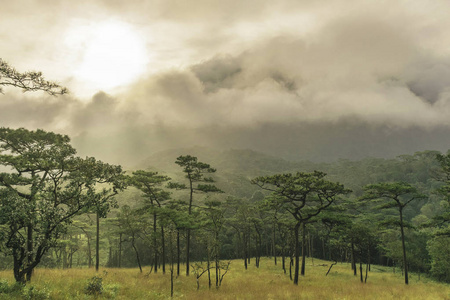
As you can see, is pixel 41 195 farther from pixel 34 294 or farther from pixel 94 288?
pixel 94 288

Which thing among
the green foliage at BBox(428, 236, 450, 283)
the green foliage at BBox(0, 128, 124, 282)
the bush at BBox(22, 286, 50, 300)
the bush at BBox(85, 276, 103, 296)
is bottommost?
the green foliage at BBox(428, 236, 450, 283)

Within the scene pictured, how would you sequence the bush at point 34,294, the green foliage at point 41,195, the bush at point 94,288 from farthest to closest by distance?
the bush at point 94,288 → the green foliage at point 41,195 → the bush at point 34,294

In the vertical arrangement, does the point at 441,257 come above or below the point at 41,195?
below

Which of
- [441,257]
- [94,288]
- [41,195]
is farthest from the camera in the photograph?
[441,257]

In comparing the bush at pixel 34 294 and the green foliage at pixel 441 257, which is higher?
the bush at pixel 34 294

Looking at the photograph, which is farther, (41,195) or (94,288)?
(94,288)

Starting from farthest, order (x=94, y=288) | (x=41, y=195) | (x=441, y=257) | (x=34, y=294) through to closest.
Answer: (x=441, y=257) < (x=94, y=288) < (x=41, y=195) < (x=34, y=294)

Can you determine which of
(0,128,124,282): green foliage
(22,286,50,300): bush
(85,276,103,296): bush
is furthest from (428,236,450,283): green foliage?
(22,286,50,300): bush

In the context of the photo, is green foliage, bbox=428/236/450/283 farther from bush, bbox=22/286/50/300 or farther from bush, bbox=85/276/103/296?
bush, bbox=22/286/50/300

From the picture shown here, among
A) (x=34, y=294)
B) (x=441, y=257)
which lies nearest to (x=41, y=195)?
(x=34, y=294)

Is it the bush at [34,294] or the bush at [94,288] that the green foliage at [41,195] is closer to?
the bush at [34,294]

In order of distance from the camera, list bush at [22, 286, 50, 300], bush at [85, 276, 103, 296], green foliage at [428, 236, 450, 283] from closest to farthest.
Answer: bush at [22, 286, 50, 300] < bush at [85, 276, 103, 296] < green foliage at [428, 236, 450, 283]

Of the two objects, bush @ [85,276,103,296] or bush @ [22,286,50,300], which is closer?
bush @ [22,286,50,300]

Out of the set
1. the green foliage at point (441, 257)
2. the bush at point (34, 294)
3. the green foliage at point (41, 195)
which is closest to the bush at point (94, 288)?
the bush at point (34, 294)
